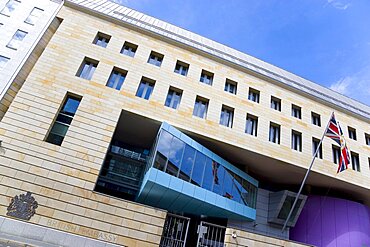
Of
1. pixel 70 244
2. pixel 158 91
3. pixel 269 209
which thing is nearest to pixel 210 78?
pixel 158 91

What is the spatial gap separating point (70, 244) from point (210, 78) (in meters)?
17.0

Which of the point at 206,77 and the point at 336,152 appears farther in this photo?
the point at 336,152

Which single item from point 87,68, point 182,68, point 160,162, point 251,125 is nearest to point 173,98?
point 182,68

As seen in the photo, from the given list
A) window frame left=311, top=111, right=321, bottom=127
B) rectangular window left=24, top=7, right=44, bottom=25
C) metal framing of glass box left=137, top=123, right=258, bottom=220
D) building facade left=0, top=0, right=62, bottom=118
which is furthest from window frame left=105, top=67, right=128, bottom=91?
window frame left=311, top=111, right=321, bottom=127

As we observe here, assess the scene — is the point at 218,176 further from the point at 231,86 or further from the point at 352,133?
the point at 352,133

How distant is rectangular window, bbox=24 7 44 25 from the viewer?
21.4m

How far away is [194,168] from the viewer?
739 inches

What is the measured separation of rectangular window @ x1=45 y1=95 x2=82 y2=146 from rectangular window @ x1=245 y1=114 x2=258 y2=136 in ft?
45.1

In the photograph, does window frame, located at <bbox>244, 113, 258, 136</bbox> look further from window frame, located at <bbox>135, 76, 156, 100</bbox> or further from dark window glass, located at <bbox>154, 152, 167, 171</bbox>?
window frame, located at <bbox>135, 76, 156, 100</bbox>

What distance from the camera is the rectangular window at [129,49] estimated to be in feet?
72.9

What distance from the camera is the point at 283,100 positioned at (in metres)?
25.1

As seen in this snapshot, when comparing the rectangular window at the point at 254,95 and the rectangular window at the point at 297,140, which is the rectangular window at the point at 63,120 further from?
the rectangular window at the point at 297,140

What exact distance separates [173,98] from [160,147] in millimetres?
5334

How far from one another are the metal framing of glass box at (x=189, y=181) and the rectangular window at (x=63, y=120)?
6.07 metres
